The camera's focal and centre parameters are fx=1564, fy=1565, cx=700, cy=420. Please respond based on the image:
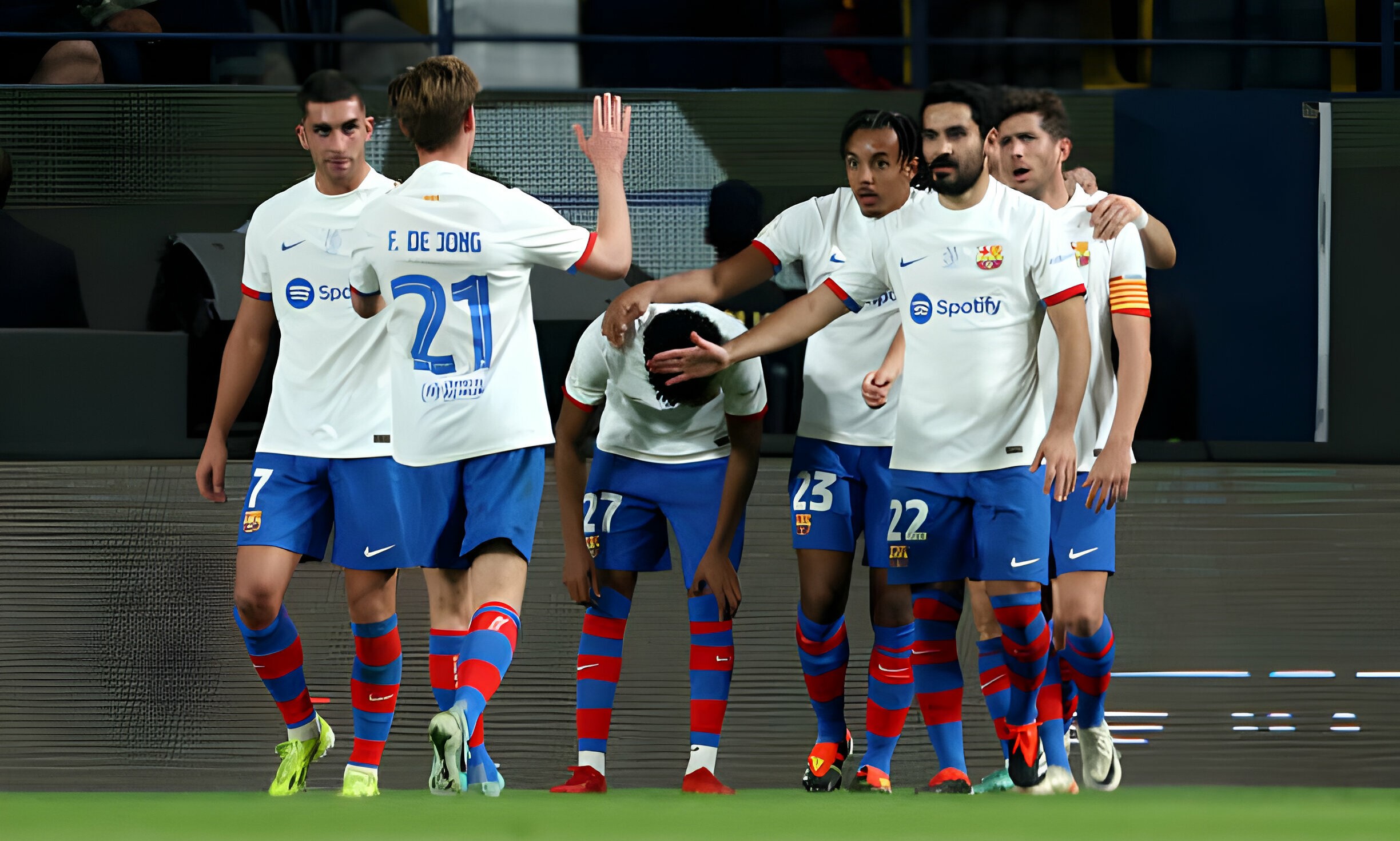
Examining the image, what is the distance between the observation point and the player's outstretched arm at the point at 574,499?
4.26m

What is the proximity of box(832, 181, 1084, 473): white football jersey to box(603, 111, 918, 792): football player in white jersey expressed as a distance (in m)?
0.29

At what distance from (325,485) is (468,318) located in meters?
0.73

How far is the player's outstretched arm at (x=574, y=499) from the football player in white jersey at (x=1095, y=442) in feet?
4.34

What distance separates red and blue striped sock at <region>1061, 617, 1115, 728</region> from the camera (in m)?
4.42

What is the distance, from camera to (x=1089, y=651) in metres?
4.42

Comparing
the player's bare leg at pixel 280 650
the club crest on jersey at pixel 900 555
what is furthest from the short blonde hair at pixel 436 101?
the club crest on jersey at pixel 900 555

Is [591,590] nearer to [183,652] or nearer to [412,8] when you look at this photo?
[183,652]

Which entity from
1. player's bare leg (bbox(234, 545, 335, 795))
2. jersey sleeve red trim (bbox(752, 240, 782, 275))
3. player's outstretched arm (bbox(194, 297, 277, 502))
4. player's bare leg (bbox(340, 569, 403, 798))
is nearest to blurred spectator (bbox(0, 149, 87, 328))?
player's outstretched arm (bbox(194, 297, 277, 502))

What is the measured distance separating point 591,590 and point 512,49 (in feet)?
11.3

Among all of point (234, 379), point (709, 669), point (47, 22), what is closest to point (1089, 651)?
point (709, 669)

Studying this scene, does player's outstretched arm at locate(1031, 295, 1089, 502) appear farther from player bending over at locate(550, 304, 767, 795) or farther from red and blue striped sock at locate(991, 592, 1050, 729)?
player bending over at locate(550, 304, 767, 795)

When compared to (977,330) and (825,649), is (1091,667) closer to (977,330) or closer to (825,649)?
(825,649)

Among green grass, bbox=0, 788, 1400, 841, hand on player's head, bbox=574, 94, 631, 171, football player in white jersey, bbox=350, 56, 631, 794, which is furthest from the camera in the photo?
hand on player's head, bbox=574, 94, 631, 171

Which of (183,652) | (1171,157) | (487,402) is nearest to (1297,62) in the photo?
(1171,157)
